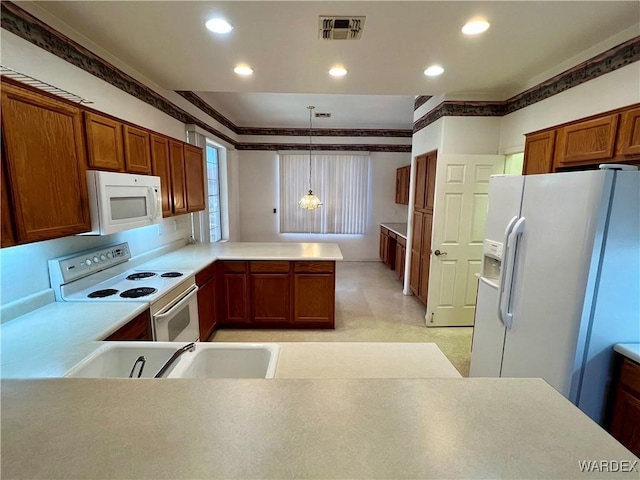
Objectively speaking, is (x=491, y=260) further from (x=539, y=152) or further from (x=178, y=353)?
(x=178, y=353)

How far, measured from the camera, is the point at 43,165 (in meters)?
1.50

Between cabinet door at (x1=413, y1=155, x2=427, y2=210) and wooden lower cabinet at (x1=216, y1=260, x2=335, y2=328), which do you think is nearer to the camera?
wooden lower cabinet at (x1=216, y1=260, x2=335, y2=328)

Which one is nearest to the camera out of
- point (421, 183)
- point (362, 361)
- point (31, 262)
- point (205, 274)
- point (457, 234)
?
point (362, 361)

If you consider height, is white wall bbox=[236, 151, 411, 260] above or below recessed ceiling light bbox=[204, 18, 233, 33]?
below

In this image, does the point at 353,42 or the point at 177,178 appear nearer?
the point at 353,42

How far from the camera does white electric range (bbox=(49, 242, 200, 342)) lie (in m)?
1.92

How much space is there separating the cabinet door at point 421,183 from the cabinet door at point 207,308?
9.21 ft

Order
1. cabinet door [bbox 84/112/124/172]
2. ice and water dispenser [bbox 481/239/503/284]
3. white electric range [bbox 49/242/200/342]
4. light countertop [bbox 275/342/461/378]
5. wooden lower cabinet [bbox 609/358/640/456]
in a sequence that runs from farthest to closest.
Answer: ice and water dispenser [bbox 481/239/503/284] → white electric range [bbox 49/242/200/342] → cabinet door [bbox 84/112/124/172] → wooden lower cabinet [bbox 609/358/640/456] → light countertop [bbox 275/342/461/378]

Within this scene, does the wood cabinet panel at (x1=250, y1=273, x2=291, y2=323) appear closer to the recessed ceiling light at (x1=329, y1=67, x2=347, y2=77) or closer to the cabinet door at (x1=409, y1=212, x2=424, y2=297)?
the cabinet door at (x1=409, y1=212, x2=424, y2=297)

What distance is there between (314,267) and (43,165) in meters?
2.36

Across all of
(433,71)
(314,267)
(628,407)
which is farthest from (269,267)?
(628,407)

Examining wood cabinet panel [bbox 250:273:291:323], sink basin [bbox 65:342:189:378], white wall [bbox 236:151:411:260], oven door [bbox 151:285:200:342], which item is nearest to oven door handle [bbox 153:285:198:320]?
oven door [bbox 151:285:200:342]

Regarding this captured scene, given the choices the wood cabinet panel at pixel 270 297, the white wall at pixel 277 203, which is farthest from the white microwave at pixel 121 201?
the white wall at pixel 277 203

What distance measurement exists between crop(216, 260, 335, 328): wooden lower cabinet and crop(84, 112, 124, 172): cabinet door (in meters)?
1.52
